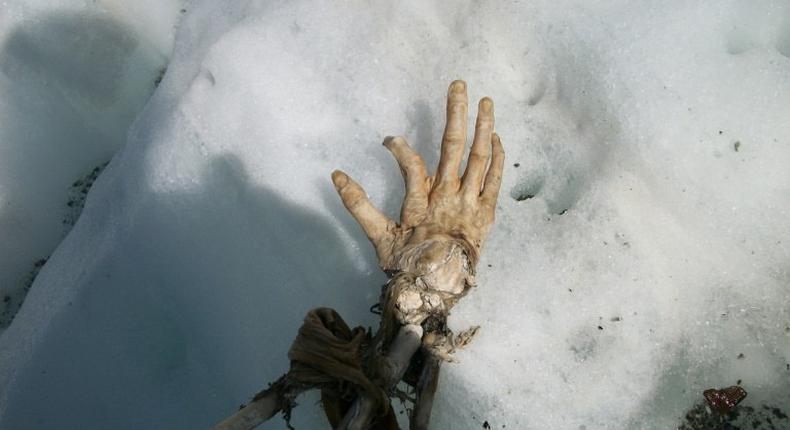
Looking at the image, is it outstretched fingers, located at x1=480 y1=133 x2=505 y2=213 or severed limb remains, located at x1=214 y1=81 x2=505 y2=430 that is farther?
outstretched fingers, located at x1=480 y1=133 x2=505 y2=213

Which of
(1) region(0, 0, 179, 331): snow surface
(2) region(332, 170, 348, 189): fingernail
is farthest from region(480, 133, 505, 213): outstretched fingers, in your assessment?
(1) region(0, 0, 179, 331): snow surface

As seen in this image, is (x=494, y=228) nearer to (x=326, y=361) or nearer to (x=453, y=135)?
(x=453, y=135)

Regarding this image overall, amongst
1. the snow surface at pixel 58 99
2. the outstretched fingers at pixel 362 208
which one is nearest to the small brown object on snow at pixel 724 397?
the outstretched fingers at pixel 362 208

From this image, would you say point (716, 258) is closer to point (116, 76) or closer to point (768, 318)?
point (768, 318)

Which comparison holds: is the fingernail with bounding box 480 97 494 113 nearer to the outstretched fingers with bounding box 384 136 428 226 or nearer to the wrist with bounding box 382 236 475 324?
the outstretched fingers with bounding box 384 136 428 226

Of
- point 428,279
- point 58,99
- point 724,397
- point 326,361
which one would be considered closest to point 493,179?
point 428,279

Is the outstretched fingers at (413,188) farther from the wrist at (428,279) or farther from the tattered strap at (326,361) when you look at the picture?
the tattered strap at (326,361)

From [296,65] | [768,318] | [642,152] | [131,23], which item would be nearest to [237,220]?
[296,65]
